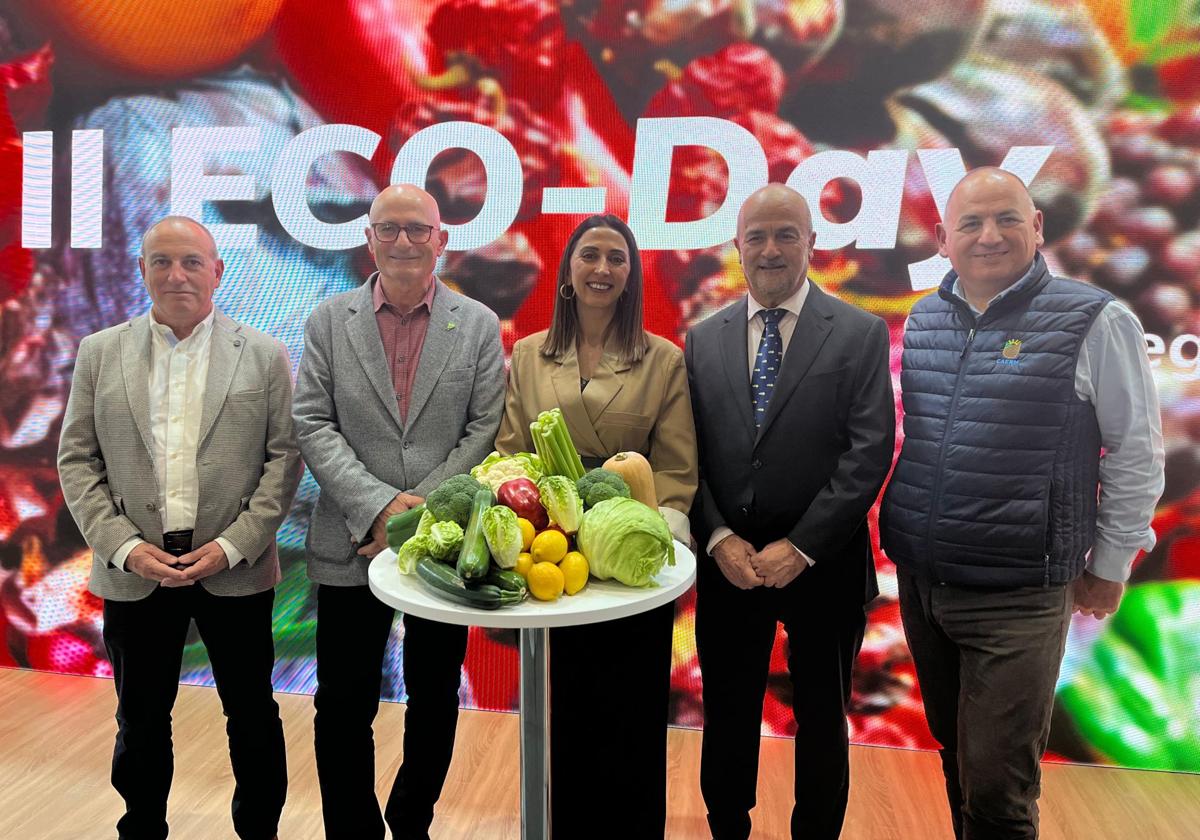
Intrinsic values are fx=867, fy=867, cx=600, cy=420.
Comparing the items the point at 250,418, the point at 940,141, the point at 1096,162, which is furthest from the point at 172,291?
the point at 1096,162

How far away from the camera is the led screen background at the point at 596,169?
11.0 ft

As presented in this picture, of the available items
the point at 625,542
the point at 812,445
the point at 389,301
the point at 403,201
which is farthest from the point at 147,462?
the point at 812,445

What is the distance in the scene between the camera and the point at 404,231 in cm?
256

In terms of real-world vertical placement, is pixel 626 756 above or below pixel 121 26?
below

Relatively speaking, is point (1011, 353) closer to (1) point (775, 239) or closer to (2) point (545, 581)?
(1) point (775, 239)

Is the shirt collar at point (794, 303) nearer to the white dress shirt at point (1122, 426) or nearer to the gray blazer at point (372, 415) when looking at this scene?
the white dress shirt at point (1122, 426)

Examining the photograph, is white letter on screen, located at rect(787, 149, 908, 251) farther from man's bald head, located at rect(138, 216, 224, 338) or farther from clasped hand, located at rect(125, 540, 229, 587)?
clasped hand, located at rect(125, 540, 229, 587)

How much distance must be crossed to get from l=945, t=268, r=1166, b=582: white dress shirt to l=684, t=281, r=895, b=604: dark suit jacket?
41cm

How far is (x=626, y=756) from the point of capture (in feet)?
8.08

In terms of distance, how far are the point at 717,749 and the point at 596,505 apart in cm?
131

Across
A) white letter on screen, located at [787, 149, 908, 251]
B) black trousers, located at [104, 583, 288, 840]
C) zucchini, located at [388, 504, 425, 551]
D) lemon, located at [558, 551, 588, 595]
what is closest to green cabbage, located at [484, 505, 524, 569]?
lemon, located at [558, 551, 588, 595]

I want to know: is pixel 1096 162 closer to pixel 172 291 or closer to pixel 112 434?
pixel 172 291

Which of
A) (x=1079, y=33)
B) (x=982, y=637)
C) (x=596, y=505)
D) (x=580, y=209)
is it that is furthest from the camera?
(x=580, y=209)

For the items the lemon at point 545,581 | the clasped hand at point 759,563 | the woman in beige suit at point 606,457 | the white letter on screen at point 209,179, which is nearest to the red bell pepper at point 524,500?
the lemon at point 545,581
